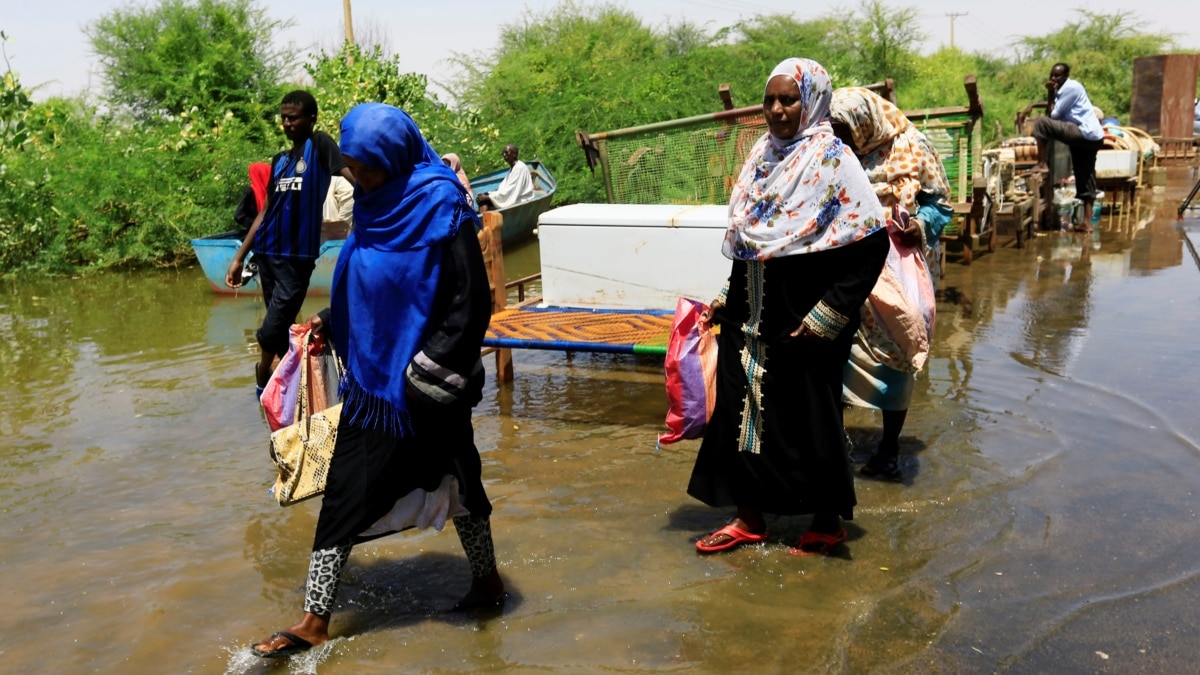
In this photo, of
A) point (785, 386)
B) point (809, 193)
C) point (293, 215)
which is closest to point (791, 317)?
point (785, 386)

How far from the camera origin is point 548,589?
395cm

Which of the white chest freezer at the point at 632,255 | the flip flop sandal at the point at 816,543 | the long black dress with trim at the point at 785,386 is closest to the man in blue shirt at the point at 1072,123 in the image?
the white chest freezer at the point at 632,255

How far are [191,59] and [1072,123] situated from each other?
53.2ft

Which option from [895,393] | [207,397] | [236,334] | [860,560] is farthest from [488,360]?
[860,560]

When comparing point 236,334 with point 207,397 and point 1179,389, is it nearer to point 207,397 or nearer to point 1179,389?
point 207,397

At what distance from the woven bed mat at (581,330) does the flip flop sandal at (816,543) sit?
1449 millimetres

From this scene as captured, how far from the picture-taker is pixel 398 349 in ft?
11.0

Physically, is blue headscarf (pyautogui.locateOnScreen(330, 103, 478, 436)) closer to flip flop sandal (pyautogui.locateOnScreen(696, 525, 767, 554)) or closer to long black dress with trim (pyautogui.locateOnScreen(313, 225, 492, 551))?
long black dress with trim (pyautogui.locateOnScreen(313, 225, 492, 551))

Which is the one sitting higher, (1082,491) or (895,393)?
(895,393)

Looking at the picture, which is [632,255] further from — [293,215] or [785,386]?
[785,386]

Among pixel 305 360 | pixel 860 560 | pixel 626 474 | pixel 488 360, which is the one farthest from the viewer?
pixel 488 360

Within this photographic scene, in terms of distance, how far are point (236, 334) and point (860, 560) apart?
6.70 m

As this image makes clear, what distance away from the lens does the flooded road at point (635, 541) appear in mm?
3488

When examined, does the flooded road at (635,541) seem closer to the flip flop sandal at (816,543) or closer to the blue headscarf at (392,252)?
the flip flop sandal at (816,543)
